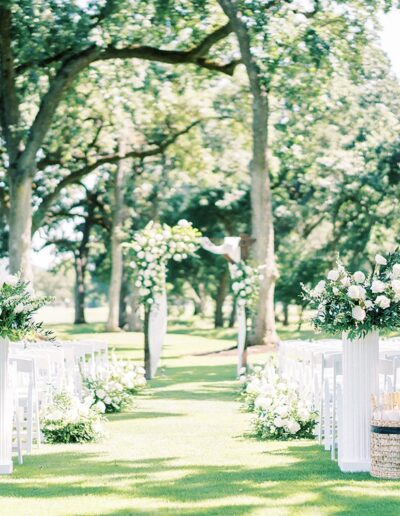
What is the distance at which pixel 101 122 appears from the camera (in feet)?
103

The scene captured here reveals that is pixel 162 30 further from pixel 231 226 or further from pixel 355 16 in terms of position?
pixel 231 226

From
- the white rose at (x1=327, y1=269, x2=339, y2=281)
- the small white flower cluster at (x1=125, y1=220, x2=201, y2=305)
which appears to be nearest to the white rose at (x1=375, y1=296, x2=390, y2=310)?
the white rose at (x1=327, y1=269, x2=339, y2=281)

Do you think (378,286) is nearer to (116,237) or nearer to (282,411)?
(282,411)

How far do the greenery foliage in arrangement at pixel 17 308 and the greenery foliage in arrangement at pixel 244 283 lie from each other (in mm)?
10323

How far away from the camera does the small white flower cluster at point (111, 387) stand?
1405 centimetres

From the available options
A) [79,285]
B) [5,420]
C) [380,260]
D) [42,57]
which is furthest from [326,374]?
[79,285]

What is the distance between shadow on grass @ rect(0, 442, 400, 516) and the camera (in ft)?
23.9

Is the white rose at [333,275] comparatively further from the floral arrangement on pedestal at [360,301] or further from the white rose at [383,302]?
the white rose at [383,302]

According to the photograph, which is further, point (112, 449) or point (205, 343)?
point (205, 343)

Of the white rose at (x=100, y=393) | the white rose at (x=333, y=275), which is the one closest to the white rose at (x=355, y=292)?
the white rose at (x=333, y=275)

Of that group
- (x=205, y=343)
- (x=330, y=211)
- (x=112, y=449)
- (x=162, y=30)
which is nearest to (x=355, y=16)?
(x=162, y=30)

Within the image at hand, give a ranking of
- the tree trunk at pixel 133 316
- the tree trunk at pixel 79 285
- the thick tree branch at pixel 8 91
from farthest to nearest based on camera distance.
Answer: the tree trunk at pixel 79 285 < the tree trunk at pixel 133 316 < the thick tree branch at pixel 8 91

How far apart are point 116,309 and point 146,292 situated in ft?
64.2

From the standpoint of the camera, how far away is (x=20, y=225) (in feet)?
81.0
